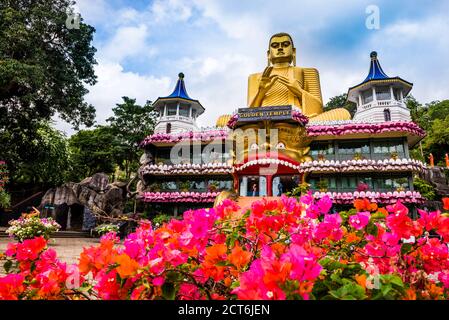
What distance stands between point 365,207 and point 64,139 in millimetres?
27846

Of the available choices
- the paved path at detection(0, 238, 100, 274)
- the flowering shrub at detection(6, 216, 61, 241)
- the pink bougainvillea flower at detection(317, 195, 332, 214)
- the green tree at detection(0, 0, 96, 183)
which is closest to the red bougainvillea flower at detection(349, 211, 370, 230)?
the pink bougainvillea flower at detection(317, 195, 332, 214)

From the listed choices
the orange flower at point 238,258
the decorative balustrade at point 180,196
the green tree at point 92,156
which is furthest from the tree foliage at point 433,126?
the orange flower at point 238,258

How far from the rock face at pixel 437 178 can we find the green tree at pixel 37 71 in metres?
27.7

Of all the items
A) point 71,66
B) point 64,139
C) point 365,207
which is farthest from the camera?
point 64,139

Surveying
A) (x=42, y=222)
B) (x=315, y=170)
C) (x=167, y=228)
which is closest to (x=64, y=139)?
(x=42, y=222)

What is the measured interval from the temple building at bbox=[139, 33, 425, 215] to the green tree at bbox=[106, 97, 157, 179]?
245 cm

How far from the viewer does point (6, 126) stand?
17.8 m

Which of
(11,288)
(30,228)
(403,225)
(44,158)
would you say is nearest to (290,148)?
(30,228)

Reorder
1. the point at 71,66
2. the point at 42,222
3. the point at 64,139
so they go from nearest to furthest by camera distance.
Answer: the point at 42,222, the point at 71,66, the point at 64,139

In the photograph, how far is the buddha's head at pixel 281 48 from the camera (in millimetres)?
23000

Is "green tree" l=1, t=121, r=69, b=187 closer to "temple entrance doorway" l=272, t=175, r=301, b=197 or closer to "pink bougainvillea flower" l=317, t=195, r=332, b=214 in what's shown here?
"temple entrance doorway" l=272, t=175, r=301, b=197

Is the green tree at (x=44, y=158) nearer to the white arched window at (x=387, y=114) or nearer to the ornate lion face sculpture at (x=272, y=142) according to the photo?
the ornate lion face sculpture at (x=272, y=142)

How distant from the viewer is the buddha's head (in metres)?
23.0
